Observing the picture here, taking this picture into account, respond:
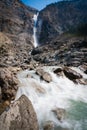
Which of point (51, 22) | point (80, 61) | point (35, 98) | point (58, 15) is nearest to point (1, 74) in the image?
point (35, 98)

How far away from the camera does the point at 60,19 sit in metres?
186

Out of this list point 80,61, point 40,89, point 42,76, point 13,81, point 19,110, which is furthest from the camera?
point 80,61

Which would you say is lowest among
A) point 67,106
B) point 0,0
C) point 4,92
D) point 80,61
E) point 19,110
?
point 80,61

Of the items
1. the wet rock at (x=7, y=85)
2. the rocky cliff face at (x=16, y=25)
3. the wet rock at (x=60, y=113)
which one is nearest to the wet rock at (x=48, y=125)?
the wet rock at (x=60, y=113)

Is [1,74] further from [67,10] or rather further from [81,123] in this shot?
[67,10]

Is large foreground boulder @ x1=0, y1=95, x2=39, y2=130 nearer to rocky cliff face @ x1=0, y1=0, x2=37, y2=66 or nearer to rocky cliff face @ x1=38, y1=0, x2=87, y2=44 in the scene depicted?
rocky cliff face @ x1=0, y1=0, x2=37, y2=66

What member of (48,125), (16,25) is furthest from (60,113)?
(16,25)

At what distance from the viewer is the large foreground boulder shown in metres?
11.9

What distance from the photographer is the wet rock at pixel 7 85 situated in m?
19.0

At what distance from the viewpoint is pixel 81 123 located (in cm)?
1562

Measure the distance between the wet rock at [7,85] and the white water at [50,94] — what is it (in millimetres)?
737

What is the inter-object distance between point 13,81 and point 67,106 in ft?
20.1

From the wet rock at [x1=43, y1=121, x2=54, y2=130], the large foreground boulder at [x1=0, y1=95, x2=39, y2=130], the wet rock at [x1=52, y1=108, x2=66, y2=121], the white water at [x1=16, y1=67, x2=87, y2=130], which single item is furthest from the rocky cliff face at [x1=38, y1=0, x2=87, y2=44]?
the large foreground boulder at [x1=0, y1=95, x2=39, y2=130]

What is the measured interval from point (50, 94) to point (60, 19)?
17030cm
